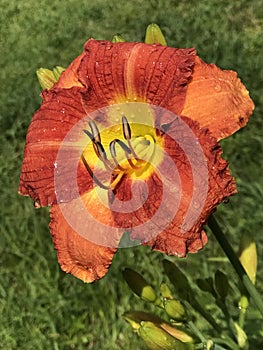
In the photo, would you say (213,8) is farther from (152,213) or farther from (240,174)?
(152,213)

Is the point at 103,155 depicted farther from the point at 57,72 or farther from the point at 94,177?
the point at 57,72

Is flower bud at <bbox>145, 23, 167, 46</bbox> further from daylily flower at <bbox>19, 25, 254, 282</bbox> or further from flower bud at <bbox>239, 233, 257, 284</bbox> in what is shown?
flower bud at <bbox>239, 233, 257, 284</bbox>

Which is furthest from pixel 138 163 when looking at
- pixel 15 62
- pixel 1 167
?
pixel 15 62

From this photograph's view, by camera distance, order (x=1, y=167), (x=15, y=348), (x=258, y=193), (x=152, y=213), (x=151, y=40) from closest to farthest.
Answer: (x=152, y=213), (x=151, y=40), (x=15, y=348), (x=258, y=193), (x=1, y=167)

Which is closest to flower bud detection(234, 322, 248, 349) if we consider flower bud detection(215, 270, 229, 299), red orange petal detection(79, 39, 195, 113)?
flower bud detection(215, 270, 229, 299)

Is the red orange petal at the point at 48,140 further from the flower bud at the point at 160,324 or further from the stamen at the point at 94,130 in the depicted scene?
the flower bud at the point at 160,324

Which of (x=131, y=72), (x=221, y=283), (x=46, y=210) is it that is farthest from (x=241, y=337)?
(x=46, y=210)
